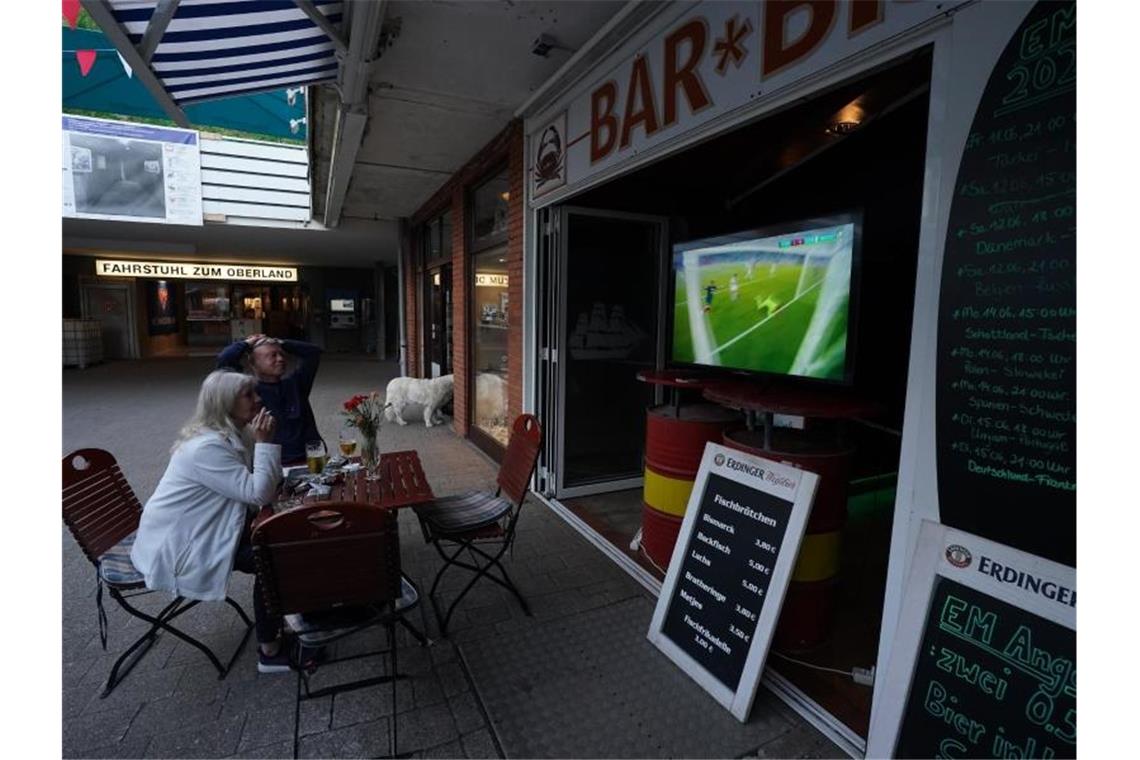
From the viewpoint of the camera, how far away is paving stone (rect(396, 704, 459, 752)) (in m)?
1.92

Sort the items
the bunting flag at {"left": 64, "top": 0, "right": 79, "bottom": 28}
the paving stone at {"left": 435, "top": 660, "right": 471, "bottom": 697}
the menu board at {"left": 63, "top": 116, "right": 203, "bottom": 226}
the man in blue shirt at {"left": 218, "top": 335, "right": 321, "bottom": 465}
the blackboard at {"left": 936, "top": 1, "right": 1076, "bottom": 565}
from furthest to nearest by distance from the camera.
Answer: the menu board at {"left": 63, "top": 116, "right": 203, "bottom": 226} < the bunting flag at {"left": 64, "top": 0, "right": 79, "bottom": 28} < the man in blue shirt at {"left": 218, "top": 335, "right": 321, "bottom": 465} < the paving stone at {"left": 435, "top": 660, "right": 471, "bottom": 697} < the blackboard at {"left": 936, "top": 1, "right": 1076, "bottom": 565}

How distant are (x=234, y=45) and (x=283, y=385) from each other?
1950mm

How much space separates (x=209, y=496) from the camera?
2137mm

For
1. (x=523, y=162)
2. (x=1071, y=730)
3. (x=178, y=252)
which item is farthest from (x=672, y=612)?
(x=178, y=252)

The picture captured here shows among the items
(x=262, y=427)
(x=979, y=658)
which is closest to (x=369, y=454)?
(x=262, y=427)

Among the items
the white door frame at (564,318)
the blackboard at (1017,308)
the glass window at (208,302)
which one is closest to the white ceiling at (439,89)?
the white door frame at (564,318)

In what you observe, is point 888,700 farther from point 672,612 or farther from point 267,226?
point 267,226

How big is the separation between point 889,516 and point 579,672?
9.34 ft

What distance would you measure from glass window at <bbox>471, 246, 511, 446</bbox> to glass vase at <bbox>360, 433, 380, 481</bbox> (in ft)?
8.03

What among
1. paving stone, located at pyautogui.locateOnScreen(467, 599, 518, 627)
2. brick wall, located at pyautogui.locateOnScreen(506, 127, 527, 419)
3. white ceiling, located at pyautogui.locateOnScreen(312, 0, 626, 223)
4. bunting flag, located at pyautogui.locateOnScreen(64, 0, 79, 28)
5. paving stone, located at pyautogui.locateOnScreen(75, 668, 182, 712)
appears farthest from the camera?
bunting flag, located at pyautogui.locateOnScreen(64, 0, 79, 28)

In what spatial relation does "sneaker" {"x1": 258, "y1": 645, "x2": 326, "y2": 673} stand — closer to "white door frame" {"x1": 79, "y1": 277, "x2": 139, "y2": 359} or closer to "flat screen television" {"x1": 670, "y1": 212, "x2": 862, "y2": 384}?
"flat screen television" {"x1": 670, "y1": 212, "x2": 862, "y2": 384}

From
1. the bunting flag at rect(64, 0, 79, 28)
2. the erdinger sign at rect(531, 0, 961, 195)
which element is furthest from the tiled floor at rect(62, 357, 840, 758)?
the bunting flag at rect(64, 0, 79, 28)

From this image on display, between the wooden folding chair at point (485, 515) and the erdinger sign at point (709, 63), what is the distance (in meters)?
1.71

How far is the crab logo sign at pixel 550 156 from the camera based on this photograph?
12.0 ft
